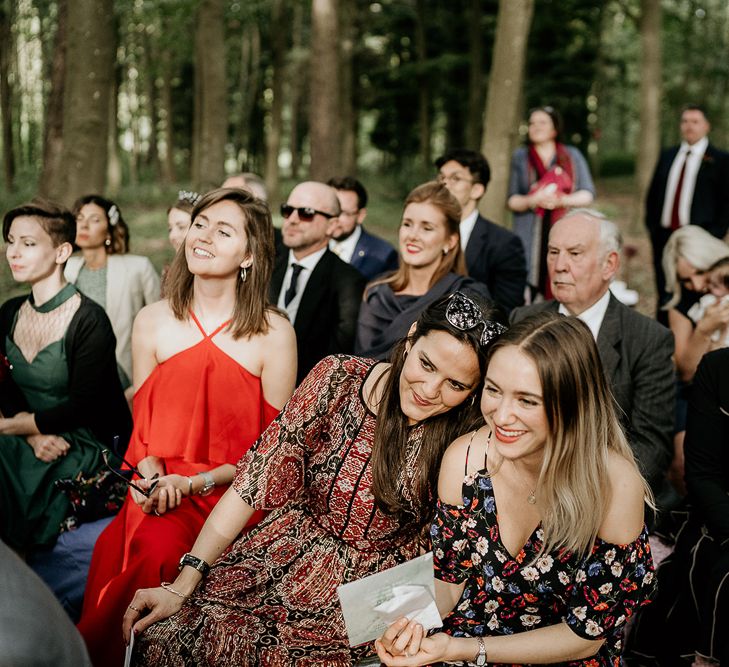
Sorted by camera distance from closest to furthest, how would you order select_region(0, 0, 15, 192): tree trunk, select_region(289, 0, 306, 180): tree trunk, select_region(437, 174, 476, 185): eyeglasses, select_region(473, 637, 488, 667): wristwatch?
select_region(473, 637, 488, 667): wristwatch < select_region(437, 174, 476, 185): eyeglasses < select_region(0, 0, 15, 192): tree trunk < select_region(289, 0, 306, 180): tree trunk

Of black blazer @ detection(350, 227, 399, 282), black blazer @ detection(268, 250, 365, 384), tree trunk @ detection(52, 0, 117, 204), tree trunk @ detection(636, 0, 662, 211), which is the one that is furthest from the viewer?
tree trunk @ detection(636, 0, 662, 211)

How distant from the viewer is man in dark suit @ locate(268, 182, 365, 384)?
5.42 meters

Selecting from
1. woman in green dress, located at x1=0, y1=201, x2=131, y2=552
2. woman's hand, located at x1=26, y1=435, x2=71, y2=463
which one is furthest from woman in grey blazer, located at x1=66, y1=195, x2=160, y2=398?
woman's hand, located at x1=26, y1=435, x2=71, y2=463

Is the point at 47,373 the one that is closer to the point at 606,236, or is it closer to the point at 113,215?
the point at 113,215

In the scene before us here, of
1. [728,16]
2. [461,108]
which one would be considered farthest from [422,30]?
[728,16]

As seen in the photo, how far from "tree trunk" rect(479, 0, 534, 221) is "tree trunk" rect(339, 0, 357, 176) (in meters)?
9.76

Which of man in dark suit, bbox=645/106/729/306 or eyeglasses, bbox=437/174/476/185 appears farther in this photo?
man in dark suit, bbox=645/106/729/306

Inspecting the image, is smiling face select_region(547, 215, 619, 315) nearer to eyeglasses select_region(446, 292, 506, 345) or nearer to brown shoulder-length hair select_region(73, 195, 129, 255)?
eyeglasses select_region(446, 292, 506, 345)

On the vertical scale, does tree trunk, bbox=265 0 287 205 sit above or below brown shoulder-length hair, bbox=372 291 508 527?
above

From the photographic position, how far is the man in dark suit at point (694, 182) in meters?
8.35

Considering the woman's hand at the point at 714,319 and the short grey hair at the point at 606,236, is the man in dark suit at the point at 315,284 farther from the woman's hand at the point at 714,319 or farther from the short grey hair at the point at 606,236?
the woman's hand at the point at 714,319

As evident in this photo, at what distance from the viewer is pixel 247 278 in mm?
3820

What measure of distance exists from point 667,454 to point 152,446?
2.47 m

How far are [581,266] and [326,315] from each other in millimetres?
1892
